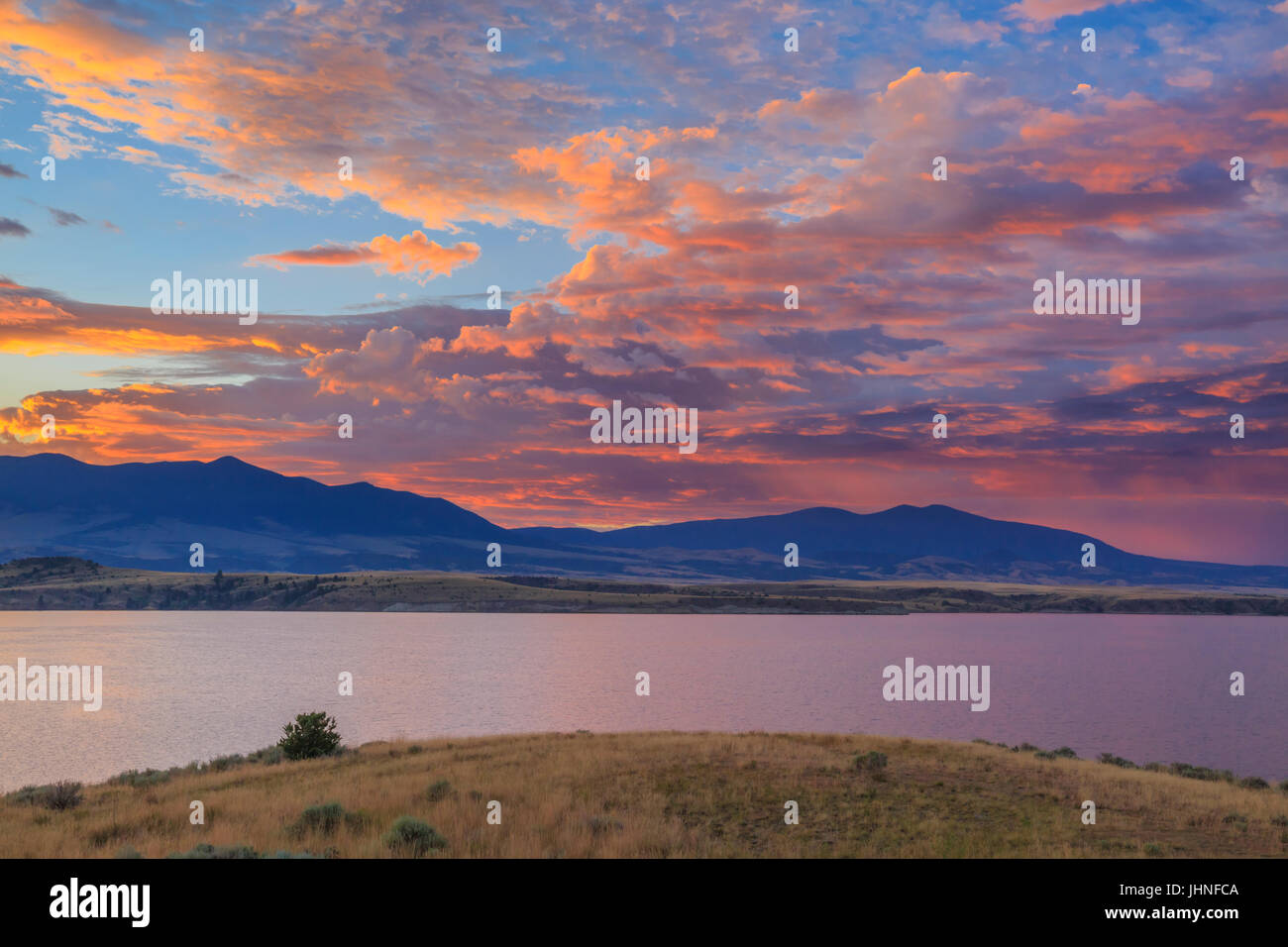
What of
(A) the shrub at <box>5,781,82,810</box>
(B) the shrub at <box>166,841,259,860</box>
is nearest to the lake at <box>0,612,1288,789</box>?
(A) the shrub at <box>5,781,82,810</box>

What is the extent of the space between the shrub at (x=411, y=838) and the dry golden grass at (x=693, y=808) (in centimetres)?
44

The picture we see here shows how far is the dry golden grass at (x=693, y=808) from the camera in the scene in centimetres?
2091

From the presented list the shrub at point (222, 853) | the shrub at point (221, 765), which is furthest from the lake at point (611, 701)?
the shrub at point (222, 853)

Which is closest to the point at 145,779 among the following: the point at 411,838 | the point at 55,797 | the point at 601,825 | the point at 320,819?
the point at 55,797

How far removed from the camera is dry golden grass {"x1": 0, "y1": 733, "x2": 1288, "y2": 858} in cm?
2091

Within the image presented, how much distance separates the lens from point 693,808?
2547 cm

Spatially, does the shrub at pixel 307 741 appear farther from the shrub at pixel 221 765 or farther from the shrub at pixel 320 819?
Answer: the shrub at pixel 320 819

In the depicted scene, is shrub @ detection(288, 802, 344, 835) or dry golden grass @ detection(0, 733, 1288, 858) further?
shrub @ detection(288, 802, 344, 835)

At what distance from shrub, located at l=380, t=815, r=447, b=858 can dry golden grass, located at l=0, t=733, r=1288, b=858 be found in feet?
1.44

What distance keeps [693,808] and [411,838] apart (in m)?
8.59

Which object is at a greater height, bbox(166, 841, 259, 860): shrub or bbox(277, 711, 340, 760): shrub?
bbox(166, 841, 259, 860): shrub

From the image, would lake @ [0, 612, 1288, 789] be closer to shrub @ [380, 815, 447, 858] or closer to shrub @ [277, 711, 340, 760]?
shrub @ [277, 711, 340, 760]
